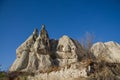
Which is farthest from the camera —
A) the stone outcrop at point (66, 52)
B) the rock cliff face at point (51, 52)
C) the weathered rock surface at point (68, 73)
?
the stone outcrop at point (66, 52)

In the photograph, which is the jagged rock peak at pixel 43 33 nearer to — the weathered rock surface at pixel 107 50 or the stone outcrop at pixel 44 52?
the stone outcrop at pixel 44 52

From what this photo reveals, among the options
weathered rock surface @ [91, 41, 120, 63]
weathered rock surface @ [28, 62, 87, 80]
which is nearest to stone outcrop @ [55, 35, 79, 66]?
weathered rock surface @ [91, 41, 120, 63]

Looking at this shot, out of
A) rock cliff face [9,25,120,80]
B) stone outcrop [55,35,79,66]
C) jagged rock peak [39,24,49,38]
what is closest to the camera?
rock cliff face [9,25,120,80]

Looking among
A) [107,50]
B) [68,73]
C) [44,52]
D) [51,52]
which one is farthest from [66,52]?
[68,73]

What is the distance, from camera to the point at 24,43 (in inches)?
1362

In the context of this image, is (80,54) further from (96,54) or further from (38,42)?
(38,42)

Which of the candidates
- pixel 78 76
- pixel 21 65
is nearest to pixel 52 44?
pixel 21 65

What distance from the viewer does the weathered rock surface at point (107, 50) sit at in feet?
112

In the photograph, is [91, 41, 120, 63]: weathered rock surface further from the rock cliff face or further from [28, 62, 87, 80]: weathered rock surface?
[28, 62, 87, 80]: weathered rock surface

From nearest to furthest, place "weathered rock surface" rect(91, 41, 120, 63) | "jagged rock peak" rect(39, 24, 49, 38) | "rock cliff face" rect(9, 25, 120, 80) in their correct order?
"rock cliff face" rect(9, 25, 120, 80) → "weathered rock surface" rect(91, 41, 120, 63) → "jagged rock peak" rect(39, 24, 49, 38)

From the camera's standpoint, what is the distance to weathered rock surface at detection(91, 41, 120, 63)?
34156 mm

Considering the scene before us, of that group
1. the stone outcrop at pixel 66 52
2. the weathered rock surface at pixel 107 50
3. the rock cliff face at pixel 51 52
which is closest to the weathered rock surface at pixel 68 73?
the rock cliff face at pixel 51 52

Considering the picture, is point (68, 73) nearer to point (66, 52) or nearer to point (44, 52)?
point (44, 52)

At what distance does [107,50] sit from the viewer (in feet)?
118
